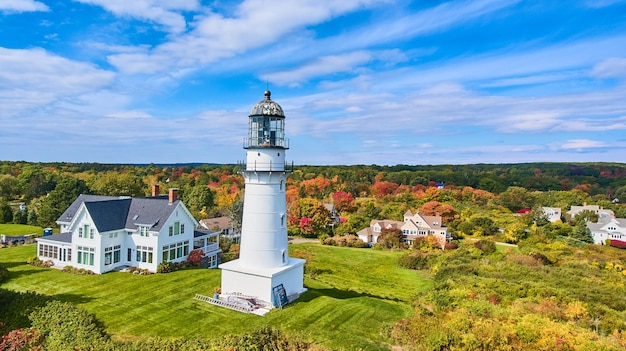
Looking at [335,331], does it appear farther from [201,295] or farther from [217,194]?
[217,194]

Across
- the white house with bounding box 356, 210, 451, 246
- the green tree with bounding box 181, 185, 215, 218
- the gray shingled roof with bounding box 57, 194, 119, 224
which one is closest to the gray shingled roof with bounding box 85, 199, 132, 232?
the gray shingled roof with bounding box 57, 194, 119, 224

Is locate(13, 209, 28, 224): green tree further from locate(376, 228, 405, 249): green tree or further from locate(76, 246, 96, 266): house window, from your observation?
locate(376, 228, 405, 249): green tree

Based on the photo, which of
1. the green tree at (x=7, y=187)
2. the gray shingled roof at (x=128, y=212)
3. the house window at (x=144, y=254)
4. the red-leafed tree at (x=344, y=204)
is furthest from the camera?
the red-leafed tree at (x=344, y=204)

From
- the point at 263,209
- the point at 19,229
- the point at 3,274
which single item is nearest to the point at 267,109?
the point at 263,209

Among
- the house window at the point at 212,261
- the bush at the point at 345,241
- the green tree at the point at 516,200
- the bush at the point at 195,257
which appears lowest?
the bush at the point at 345,241

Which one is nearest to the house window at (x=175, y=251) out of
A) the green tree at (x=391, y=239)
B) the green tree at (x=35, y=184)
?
the green tree at (x=391, y=239)

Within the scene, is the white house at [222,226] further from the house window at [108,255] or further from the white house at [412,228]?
the house window at [108,255]

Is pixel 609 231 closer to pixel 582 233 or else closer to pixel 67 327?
pixel 582 233
